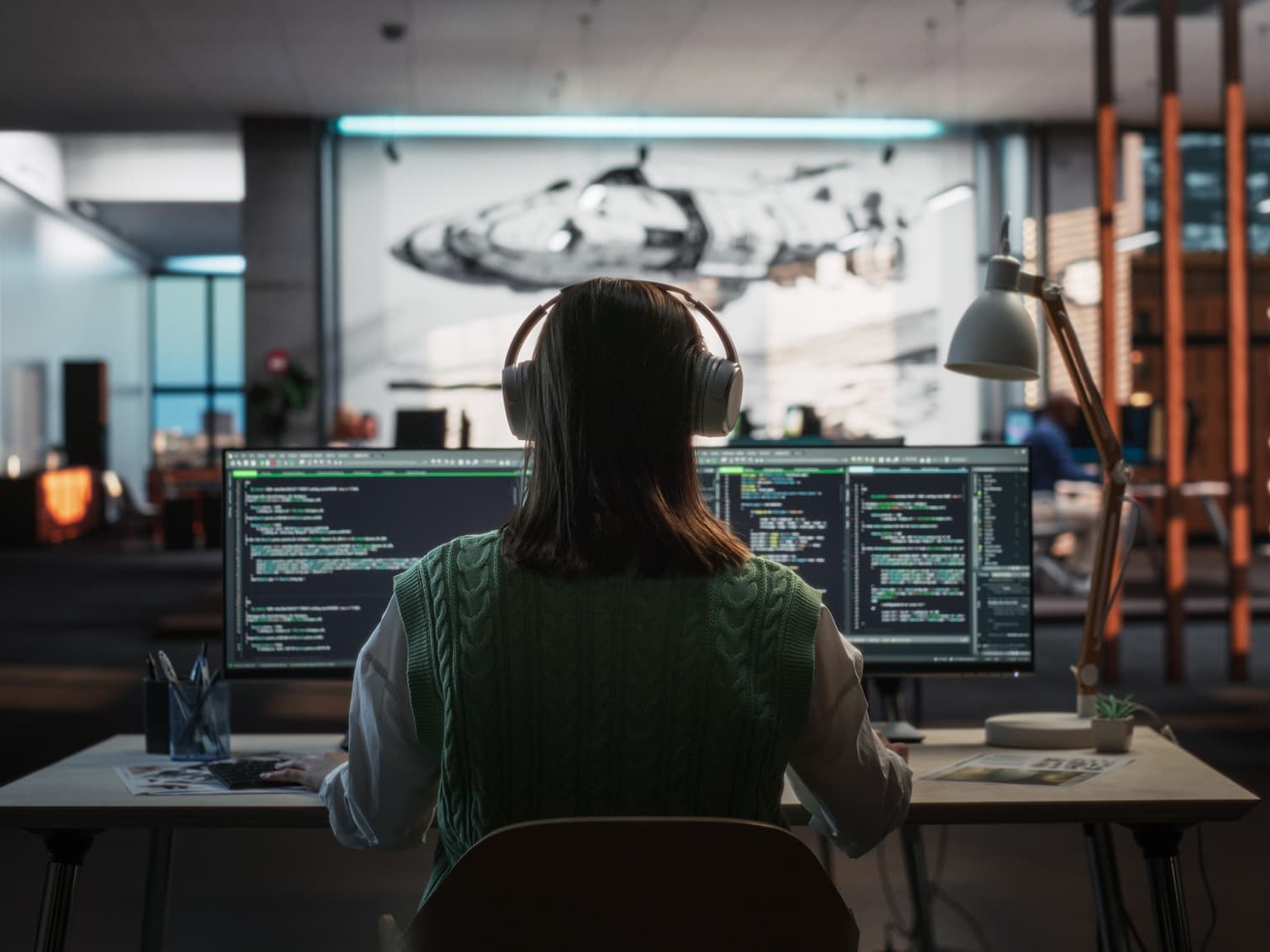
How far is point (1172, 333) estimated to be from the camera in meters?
6.29

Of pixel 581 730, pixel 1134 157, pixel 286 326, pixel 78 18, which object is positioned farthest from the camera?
pixel 1134 157

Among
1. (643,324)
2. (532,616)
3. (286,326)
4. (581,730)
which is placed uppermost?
(286,326)

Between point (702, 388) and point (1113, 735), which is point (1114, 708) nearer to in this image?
point (1113, 735)

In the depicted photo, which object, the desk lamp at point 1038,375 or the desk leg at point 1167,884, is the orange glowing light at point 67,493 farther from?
the desk leg at point 1167,884

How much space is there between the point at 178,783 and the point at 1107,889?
4.59 ft

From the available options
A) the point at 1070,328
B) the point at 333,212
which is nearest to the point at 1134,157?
the point at 333,212

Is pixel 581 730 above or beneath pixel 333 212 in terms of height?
beneath

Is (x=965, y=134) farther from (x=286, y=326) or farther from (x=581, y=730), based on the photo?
(x=581, y=730)

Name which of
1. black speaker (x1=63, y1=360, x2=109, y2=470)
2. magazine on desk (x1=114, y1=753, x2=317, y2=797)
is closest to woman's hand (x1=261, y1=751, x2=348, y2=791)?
magazine on desk (x1=114, y1=753, x2=317, y2=797)

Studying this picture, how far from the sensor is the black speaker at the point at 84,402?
57.1ft

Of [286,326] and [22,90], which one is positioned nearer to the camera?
[22,90]

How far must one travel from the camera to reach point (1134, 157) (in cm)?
1327

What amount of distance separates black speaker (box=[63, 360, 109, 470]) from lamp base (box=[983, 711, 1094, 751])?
1684 cm

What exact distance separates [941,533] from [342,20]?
27.3ft
